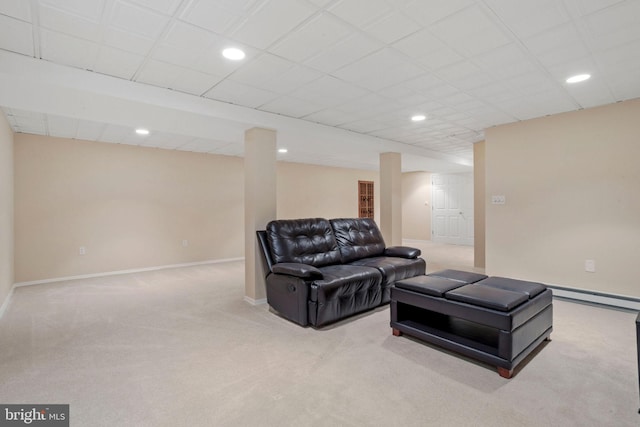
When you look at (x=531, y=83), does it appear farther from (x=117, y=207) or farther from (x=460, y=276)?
(x=117, y=207)

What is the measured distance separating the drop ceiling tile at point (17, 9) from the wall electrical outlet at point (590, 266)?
5.73 metres

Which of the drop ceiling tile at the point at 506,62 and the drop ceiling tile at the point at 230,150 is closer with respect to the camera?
the drop ceiling tile at the point at 506,62

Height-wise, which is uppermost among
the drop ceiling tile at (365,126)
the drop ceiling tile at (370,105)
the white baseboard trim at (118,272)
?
the drop ceiling tile at (365,126)

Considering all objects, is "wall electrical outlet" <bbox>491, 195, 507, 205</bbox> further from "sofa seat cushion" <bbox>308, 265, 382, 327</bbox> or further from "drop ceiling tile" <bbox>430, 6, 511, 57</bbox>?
"drop ceiling tile" <bbox>430, 6, 511, 57</bbox>

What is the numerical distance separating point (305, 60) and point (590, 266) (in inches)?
164

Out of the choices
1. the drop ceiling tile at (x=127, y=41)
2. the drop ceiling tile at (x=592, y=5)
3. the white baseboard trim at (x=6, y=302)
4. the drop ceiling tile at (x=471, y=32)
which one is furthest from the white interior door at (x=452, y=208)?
the white baseboard trim at (x=6, y=302)

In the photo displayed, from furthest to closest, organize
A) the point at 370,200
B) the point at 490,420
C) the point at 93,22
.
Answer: the point at 370,200 → the point at 93,22 → the point at 490,420

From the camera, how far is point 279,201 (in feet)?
25.3

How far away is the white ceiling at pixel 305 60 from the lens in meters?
1.92

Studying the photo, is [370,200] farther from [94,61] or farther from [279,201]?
[94,61]

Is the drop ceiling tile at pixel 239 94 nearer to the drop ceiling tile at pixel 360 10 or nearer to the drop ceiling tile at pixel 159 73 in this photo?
the drop ceiling tile at pixel 159 73

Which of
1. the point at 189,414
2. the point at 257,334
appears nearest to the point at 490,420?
the point at 189,414

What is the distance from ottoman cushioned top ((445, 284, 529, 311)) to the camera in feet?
6.97

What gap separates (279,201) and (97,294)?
4.28 metres
